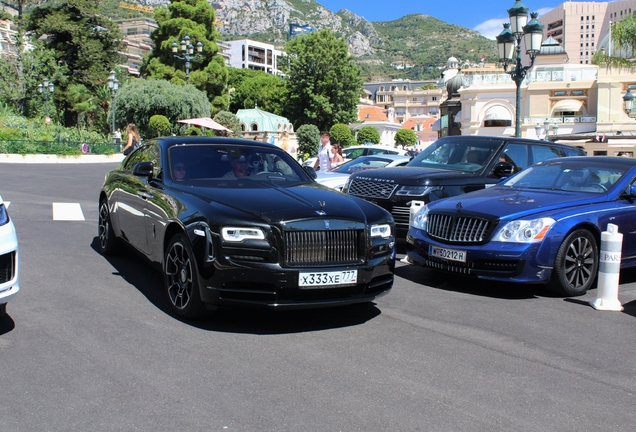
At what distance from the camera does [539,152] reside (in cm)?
1062

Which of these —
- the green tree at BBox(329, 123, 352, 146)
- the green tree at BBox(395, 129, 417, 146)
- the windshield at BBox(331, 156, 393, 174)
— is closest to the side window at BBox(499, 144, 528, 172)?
the windshield at BBox(331, 156, 393, 174)

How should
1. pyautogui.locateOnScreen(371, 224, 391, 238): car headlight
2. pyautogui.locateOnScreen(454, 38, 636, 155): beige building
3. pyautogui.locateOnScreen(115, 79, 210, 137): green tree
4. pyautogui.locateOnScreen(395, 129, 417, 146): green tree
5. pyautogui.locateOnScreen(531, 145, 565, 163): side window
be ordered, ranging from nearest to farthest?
1. pyautogui.locateOnScreen(371, 224, 391, 238): car headlight
2. pyautogui.locateOnScreen(531, 145, 565, 163): side window
3. pyautogui.locateOnScreen(115, 79, 210, 137): green tree
4. pyautogui.locateOnScreen(454, 38, 636, 155): beige building
5. pyautogui.locateOnScreen(395, 129, 417, 146): green tree

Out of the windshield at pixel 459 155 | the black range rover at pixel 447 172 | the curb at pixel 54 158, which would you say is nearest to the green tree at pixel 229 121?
the curb at pixel 54 158

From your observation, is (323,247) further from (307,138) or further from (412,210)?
(307,138)

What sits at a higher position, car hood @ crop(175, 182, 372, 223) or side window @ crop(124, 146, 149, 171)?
side window @ crop(124, 146, 149, 171)

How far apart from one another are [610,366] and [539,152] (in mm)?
6487

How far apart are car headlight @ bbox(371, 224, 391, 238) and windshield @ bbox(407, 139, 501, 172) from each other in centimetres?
466

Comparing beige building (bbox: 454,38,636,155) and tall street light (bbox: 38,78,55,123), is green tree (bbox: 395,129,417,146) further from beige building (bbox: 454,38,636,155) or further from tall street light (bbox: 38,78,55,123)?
tall street light (bbox: 38,78,55,123)

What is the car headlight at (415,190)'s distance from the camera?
9.26 m

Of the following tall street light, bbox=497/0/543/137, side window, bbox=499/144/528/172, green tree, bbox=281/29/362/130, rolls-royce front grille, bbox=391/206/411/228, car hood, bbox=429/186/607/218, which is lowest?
rolls-royce front grille, bbox=391/206/411/228

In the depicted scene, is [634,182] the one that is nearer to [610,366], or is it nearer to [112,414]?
[610,366]

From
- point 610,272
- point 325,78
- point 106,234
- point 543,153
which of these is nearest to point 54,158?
point 106,234

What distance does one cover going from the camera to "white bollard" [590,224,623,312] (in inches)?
251

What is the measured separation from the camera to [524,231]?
6.73m
